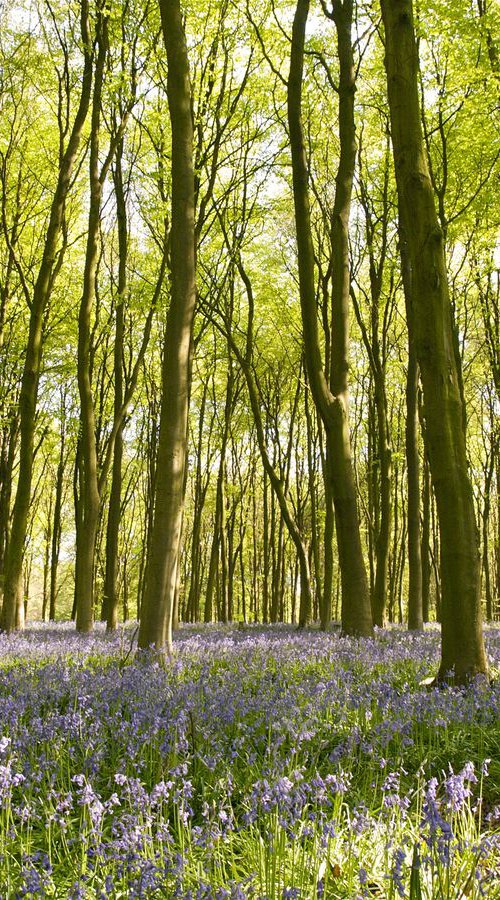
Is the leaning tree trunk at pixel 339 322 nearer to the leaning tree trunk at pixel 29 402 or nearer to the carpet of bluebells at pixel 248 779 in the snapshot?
the carpet of bluebells at pixel 248 779

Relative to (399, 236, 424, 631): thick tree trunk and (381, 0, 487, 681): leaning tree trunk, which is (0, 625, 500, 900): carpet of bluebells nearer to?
(381, 0, 487, 681): leaning tree trunk

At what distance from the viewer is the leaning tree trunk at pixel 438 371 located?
19.8 ft

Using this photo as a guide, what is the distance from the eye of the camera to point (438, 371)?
6.39 metres

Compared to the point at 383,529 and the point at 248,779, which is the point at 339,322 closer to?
the point at 383,529

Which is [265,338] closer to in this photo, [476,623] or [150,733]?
[476,623]

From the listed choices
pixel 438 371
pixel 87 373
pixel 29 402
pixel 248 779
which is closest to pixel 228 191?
pixel 87 373

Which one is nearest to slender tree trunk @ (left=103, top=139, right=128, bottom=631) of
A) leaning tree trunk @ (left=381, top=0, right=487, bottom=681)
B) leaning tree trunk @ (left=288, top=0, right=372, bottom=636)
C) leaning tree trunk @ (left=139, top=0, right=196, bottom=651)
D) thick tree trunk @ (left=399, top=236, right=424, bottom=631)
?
leaning tree trunk @ (left=288, top=0, right=372, bottom=636)

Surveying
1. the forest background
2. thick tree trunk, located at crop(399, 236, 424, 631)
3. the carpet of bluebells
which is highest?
the forest background

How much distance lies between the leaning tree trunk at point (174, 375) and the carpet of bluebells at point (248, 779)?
0.77 metres

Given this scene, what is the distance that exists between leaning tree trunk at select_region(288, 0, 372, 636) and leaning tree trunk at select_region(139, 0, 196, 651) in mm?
2728

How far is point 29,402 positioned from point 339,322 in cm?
565

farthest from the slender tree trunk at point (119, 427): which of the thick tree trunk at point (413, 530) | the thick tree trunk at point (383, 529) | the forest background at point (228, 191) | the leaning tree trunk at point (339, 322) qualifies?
the thick tree trunk at point (413, 530)

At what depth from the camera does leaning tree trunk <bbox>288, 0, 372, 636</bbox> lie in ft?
33.0

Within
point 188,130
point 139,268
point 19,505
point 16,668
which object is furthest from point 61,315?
point 16,668
